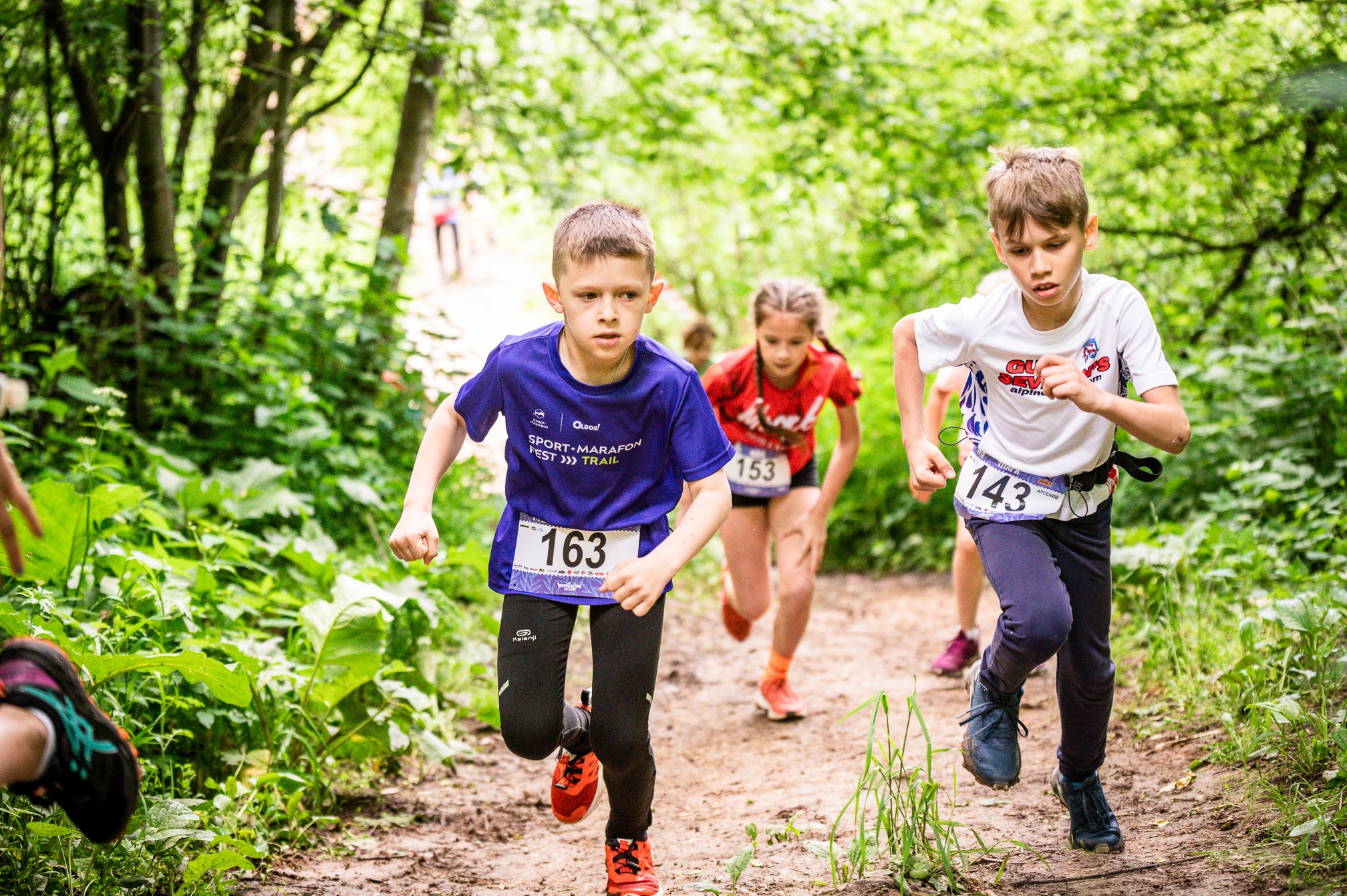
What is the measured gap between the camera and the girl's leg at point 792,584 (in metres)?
4.61

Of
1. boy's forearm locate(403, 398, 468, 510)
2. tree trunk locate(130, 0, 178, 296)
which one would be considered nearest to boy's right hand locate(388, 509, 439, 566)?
boy's forearm locate(403, 398, 468, 510)

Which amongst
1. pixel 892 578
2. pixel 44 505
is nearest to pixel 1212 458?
pixel 892 578

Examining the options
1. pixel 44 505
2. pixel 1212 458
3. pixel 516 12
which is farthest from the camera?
pixel 516 12

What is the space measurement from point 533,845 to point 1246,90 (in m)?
6.16

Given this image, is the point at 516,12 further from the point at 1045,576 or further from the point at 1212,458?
the point at 1045,576

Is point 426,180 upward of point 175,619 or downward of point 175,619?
upward

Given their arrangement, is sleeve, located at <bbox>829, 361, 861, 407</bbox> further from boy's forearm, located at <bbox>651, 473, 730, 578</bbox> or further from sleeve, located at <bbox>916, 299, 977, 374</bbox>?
boy's forearm, located at <bbox>651, 473, 730, 578</bbox>

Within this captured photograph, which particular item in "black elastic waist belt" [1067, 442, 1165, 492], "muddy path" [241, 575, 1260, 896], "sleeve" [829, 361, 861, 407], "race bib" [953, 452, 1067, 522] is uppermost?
"sleeve" [829, 361, 861, 407]

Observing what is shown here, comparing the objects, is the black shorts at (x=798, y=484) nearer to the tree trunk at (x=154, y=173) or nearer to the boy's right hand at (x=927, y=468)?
the boy's right hand at (x=927, y=468)

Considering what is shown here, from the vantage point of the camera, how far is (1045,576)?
2766 millimetres

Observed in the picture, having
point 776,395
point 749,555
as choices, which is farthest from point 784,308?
point 749,555

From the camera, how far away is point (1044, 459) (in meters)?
2.91

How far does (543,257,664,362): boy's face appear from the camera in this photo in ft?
8.95

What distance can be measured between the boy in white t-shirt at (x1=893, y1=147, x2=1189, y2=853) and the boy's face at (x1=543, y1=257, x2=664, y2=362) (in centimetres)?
84
